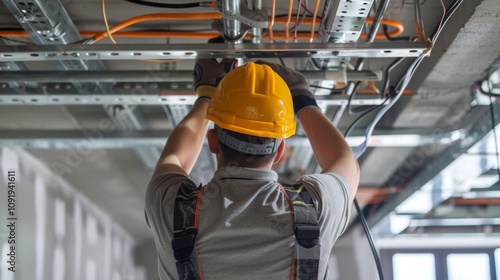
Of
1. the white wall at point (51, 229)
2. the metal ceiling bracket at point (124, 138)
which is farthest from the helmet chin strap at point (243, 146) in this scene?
the white wall at point (51, 229)

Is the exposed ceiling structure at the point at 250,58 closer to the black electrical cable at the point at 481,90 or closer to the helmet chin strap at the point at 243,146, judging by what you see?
the black electrical cable at the point at 481,90

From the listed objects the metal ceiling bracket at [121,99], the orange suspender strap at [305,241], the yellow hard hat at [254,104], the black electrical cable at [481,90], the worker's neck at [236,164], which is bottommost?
the orange suspender strap at [305,241]

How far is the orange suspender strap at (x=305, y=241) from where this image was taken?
1.78 metres

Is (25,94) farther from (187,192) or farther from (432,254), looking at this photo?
(432,254)

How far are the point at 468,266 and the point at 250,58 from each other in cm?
516

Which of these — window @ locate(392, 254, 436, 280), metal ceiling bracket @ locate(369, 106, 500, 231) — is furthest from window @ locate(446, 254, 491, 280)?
metal ceiling bracket @ locate(369, 106, 500, 231)

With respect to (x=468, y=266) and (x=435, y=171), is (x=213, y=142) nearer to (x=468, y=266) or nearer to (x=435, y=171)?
(x=435, y=171)

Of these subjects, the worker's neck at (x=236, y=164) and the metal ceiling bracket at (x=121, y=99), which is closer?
the worker's neck at (x=236, y=164)

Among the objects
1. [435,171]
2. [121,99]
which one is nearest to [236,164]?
[121,99]

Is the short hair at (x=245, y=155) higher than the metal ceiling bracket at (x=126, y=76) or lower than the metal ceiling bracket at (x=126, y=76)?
lower

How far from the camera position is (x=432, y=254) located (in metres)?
7.43

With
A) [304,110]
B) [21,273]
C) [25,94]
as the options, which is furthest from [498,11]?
[21,273]

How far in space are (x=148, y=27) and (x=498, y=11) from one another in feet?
4.50

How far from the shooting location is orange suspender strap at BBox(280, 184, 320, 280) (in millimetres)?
1777
